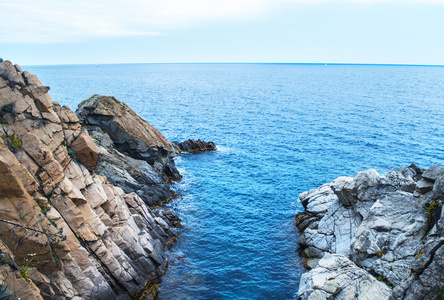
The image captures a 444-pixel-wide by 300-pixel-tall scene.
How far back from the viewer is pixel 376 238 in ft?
103

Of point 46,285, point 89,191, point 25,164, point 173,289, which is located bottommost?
point 173,289

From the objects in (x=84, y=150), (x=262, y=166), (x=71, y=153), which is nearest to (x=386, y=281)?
(x=84, y=150)

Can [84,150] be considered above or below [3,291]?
above

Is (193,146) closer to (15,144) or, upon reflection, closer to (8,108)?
(8,108)

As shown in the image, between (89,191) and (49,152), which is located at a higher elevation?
(49,152)

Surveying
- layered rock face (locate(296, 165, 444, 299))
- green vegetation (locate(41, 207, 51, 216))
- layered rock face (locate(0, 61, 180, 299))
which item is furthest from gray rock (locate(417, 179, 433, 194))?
green vegetation (locate(41, 207, 51, 216))

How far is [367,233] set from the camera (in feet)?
105

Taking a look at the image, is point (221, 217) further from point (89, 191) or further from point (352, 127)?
point (352, 127)

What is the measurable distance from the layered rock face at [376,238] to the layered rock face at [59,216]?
1748 cm

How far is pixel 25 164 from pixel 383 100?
14311 centimetres

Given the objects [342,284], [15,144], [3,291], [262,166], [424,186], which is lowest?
[262,166]

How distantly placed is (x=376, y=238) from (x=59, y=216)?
2951 cm

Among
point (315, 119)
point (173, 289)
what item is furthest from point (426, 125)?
point (173, 289)

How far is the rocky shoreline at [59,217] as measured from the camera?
24562mm
